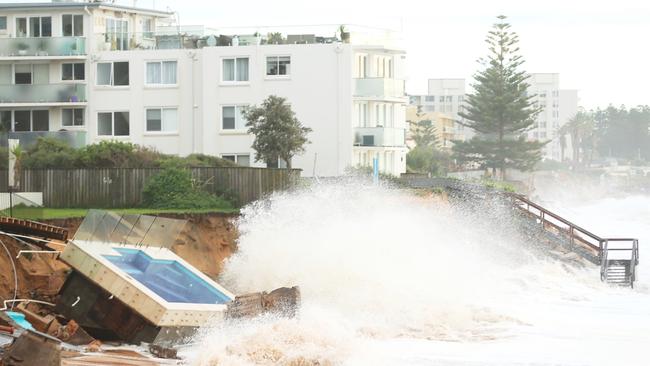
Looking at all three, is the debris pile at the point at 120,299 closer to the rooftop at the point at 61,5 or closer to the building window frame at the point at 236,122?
the building window frame at the point at 236,122

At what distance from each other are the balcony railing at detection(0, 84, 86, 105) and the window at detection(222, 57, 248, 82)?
5993mm

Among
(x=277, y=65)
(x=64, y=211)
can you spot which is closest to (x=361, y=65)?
(x=277, y=65)

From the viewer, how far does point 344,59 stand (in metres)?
55.1

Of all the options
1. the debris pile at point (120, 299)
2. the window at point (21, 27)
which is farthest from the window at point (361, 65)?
the debris pile at point (120, 299)

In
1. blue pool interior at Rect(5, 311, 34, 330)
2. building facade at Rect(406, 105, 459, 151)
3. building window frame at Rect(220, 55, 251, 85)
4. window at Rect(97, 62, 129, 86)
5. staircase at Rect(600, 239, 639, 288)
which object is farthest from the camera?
building facade at Rect(406, 105, 459, 151)

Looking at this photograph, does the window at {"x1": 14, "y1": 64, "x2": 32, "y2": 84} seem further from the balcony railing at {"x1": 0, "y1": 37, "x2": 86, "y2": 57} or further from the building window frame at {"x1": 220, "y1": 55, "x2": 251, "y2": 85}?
the building window frame at {"x1": 220, "y1": 55, "x2": 251, "y2": 85}

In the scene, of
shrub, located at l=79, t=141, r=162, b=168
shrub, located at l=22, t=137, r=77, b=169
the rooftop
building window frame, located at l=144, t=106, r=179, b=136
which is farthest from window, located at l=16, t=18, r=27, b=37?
shrub, located at l=79, t=141, r=162, b=168

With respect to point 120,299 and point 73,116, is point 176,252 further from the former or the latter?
point 73,116

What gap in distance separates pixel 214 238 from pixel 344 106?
61.0 feet

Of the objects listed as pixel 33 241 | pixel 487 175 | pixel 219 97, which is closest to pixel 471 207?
pixel 219 97

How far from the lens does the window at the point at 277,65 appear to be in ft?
182

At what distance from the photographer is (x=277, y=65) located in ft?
182

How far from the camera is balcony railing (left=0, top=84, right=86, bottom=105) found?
5697 cm

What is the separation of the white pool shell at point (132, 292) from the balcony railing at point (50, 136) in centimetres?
2956
